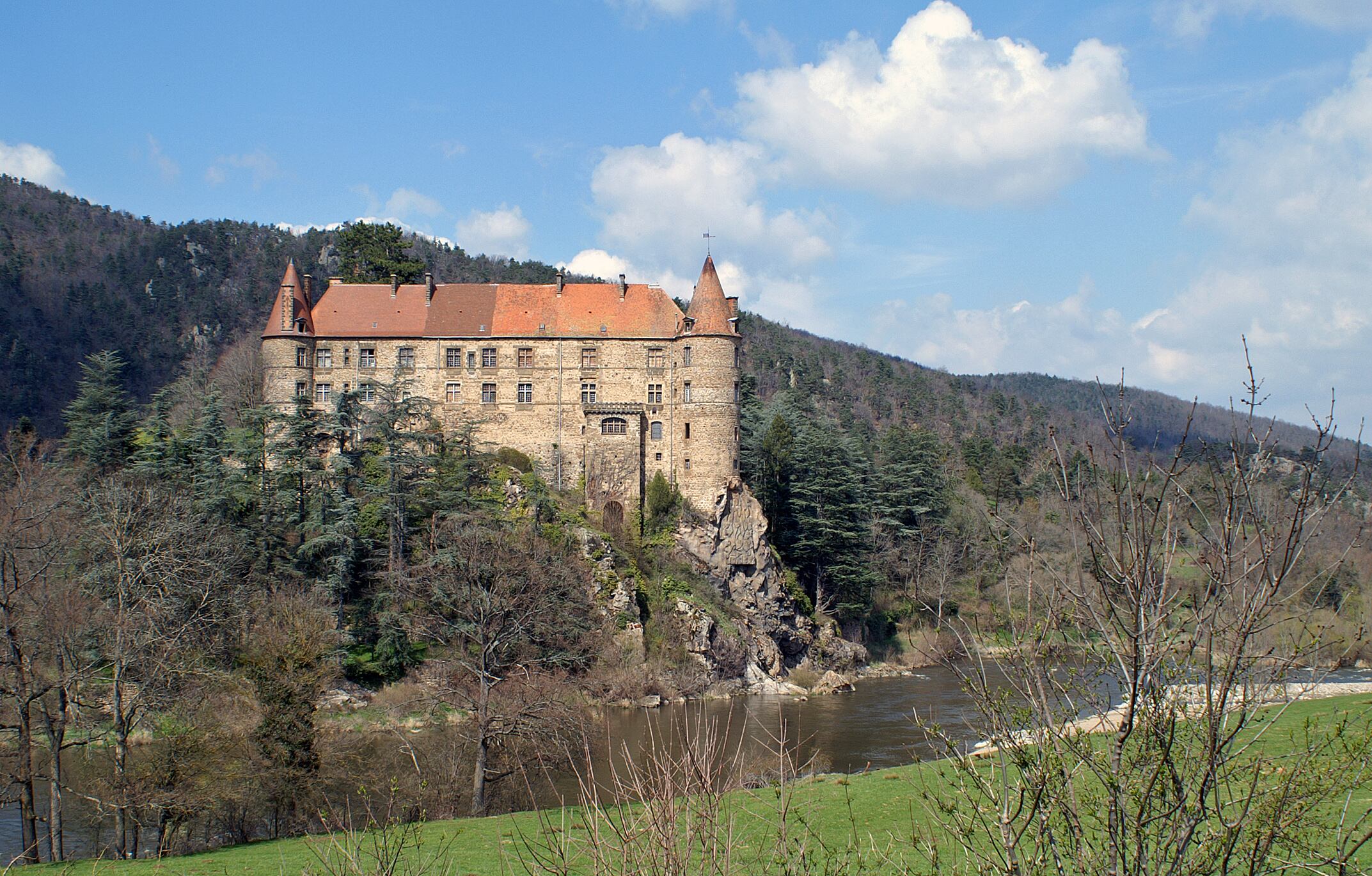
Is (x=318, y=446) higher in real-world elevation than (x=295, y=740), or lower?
higher

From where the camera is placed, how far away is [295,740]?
21.9m

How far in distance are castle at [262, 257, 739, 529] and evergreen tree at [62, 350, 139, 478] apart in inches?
247

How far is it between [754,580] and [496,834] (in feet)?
99.7

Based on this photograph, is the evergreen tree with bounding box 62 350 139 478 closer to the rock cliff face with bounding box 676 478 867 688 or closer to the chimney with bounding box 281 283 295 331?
the chimney with bounding box 281 283 295 331

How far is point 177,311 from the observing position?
113 m

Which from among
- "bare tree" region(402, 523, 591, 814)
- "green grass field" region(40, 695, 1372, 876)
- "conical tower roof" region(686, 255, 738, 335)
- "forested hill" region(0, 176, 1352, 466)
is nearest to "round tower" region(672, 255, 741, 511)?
"conical tower roof" region(686, 255, 738, 335)

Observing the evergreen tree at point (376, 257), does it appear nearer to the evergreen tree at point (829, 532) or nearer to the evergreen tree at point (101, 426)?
the evergreen tree at point (101, 426)

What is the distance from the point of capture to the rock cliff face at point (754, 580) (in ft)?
152

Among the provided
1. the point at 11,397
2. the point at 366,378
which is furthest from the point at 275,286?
the point at 366,378

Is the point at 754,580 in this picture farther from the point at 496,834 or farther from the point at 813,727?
the point at 496,834

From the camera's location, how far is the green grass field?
613 inches

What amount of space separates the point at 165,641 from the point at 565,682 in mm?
10965

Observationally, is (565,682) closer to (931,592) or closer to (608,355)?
(608,355)

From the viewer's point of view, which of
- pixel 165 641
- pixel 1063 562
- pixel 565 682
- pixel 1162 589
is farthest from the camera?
pixel 1063 562
